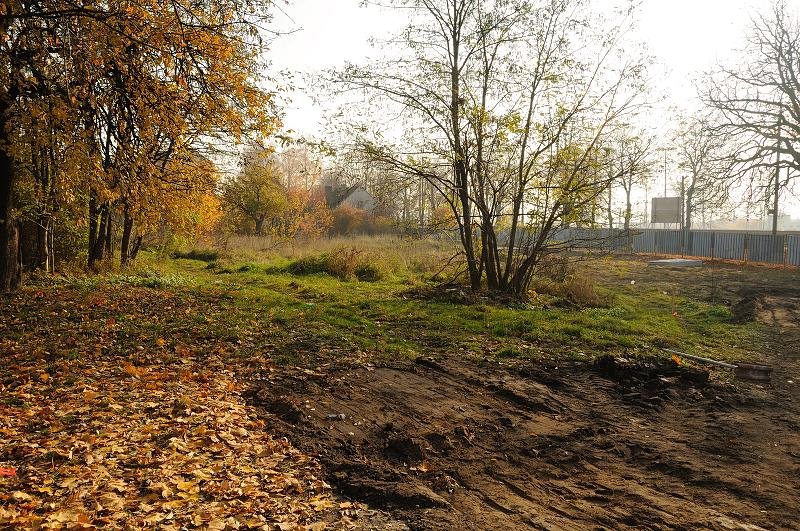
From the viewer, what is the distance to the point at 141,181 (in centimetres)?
→ 984

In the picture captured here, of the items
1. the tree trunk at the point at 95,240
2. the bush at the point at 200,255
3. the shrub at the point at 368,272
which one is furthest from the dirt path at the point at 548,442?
the bush at the point at 200,255

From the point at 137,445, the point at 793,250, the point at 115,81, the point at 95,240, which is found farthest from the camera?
the point at 793,250

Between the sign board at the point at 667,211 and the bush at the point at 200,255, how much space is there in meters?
32.3

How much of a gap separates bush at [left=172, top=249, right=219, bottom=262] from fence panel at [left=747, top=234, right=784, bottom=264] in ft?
95.0

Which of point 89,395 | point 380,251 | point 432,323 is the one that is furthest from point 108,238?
point 89,395

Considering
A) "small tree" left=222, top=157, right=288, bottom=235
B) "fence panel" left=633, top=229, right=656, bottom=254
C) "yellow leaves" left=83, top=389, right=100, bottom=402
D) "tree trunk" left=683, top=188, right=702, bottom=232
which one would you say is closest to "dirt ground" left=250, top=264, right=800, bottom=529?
"yellow leaves" left=83, top=389, right=100, bottom=402

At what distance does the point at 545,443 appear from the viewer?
5.30 m

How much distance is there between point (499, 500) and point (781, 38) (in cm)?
3130

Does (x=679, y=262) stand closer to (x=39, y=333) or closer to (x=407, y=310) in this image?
(x=407, y=310)

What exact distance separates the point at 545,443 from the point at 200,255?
2431 cm

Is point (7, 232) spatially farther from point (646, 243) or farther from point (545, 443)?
point (646, 243)

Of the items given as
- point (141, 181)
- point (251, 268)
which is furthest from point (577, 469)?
point (251, 268)

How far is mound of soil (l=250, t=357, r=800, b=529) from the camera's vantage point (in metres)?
4.10

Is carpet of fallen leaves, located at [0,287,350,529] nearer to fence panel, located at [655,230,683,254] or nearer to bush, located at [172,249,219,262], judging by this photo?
bush, located at [172,249,219,262]
